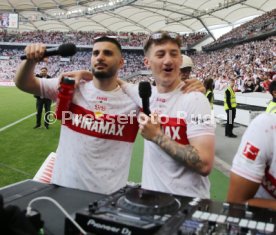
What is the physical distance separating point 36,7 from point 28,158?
48051 mm

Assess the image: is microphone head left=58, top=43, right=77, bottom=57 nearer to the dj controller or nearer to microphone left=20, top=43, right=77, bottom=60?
microphone left=20, top=43, right=77, bottom=60

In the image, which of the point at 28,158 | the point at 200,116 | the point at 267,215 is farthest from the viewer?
the point at 28,158

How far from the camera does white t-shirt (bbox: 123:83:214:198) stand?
2277 millimetres

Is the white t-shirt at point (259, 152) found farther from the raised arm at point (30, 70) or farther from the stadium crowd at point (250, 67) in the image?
the stadium crowd at point (250, 67)

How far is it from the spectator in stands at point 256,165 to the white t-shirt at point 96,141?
1.21 meters

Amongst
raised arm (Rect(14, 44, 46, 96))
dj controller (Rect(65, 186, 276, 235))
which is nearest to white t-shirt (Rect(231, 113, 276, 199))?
dj controller (Rect(65, 186, 276, 235))

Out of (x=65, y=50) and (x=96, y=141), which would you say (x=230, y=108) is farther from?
(x=65, y=50)

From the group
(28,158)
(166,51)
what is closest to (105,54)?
(166,51)

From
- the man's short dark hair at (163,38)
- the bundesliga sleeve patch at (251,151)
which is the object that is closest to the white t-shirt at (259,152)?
the bundesliga sleeve patch at (251,151)

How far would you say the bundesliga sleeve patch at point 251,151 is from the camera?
Answer: 1.67 m

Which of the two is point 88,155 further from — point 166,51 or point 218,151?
point 218,151

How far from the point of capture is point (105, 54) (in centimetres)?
285

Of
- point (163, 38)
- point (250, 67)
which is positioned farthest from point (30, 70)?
point (250, 67)

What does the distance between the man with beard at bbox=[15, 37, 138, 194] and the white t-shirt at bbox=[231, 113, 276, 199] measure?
4.10 feet
